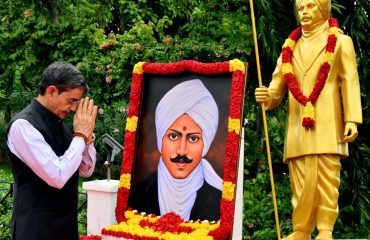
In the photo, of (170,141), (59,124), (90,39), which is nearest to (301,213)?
(170,141)

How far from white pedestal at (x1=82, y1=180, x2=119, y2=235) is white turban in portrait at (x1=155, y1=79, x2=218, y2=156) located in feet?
2.54

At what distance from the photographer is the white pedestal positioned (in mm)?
Answer: 5043

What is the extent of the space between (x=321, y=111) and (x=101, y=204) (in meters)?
2.10

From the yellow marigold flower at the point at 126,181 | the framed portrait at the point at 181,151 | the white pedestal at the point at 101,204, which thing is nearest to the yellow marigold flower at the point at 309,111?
the framed portrait at the point at 181,151

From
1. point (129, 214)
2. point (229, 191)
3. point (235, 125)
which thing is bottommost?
point (129, 214)

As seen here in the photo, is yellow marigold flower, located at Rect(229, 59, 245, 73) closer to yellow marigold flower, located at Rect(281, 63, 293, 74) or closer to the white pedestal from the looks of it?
yellow marigold flower, located at Rect(281, 63, 293, 74)

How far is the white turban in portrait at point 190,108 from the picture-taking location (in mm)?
4418

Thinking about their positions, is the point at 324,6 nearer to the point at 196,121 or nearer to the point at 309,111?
the point at 309,111

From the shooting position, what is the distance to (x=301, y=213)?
170 inches

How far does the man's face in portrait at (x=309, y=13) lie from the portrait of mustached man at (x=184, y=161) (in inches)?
35.6

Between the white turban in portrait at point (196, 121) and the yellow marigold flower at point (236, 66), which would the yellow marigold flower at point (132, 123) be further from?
the yellow marigold flower at point (236, 66)

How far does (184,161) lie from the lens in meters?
4.48

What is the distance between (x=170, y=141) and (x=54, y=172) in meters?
1.89

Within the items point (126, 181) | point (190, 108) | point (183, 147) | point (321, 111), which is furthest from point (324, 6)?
point (126, 181)
